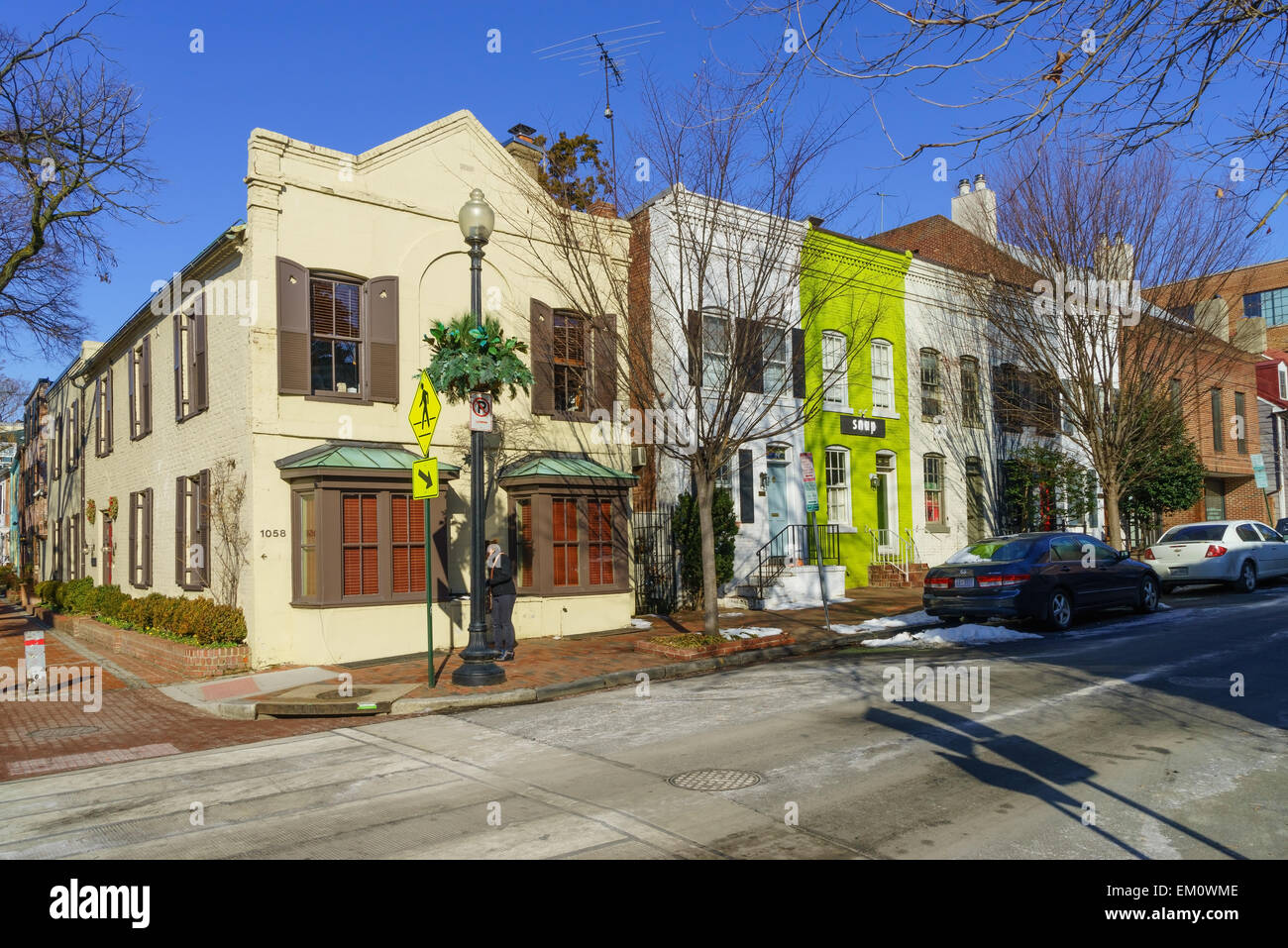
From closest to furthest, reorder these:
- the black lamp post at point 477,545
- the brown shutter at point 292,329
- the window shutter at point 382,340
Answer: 1. the black lamp post at point 477,545
2. the brown shutter at point 292,329
3. the window shutter at point 382,340

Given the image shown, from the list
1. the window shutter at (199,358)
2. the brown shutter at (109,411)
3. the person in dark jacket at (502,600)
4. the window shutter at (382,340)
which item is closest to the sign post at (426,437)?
the person in dark jacket at (502,600)

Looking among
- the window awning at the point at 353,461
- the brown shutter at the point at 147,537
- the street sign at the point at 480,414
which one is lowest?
the brown shutter at the point at 147,537

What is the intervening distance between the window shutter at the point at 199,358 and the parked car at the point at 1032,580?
12.2m

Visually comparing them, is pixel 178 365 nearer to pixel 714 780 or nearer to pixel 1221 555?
pixel 714 780

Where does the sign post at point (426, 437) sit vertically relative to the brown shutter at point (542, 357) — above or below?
below

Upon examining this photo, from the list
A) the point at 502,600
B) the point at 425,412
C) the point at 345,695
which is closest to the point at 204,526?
the point at 502,600

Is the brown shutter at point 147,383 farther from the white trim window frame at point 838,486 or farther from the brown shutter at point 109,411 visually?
the white trim window frame at point 838,486

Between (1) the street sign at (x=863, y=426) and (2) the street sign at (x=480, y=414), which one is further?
(1) the street sign at (x=863, y=426)

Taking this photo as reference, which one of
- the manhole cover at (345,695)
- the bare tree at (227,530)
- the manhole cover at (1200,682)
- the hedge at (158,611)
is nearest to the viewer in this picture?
the manhole cover at (1200,682)

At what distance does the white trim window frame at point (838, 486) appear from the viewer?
71.6ft

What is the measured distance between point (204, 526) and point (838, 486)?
1349 cm

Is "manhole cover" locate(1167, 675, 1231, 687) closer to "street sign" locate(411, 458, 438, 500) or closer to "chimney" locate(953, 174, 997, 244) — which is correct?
"street sign" locate(411, 458, 438, 500)

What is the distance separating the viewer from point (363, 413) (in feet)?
47.6
